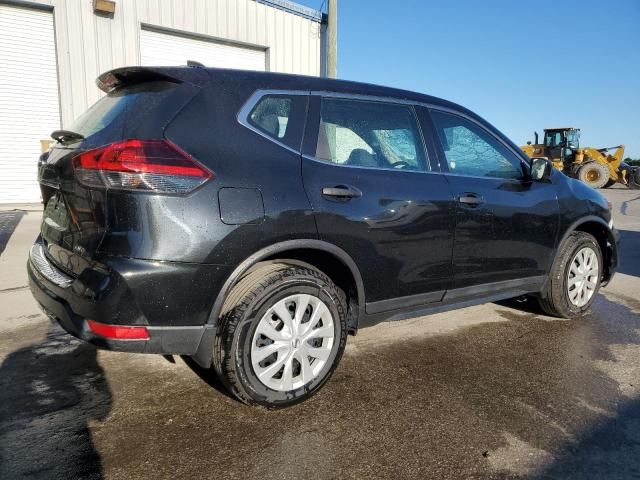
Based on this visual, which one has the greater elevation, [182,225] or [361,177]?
[361,177]

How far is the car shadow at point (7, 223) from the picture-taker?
7217 millimetres

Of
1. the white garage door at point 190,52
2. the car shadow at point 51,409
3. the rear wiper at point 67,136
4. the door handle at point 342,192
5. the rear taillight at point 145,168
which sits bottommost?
the car shadow at point 51,409

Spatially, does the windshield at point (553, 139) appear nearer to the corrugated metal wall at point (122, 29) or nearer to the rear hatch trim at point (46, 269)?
the corrugated metal wall at point (122, 29)

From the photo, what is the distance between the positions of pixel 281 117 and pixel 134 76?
2.69ft

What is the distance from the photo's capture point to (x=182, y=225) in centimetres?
229

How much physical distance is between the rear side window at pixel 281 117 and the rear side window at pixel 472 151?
3.70 feet

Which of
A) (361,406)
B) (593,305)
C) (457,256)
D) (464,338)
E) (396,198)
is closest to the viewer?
(361,406)

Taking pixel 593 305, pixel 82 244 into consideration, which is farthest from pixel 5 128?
pixel 593 305

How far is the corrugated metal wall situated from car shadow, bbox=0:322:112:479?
8273 millimetres

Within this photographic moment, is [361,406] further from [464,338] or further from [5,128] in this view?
[5,128]

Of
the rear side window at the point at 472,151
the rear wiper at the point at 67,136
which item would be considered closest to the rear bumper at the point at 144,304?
the rear wiper at the point at 67,136

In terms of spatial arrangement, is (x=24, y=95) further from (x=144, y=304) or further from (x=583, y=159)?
(x=583, y=159)

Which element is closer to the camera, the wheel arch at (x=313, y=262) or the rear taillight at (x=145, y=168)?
the rear taillight at (x=145, y=168)

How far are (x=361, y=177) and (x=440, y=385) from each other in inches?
53.8
